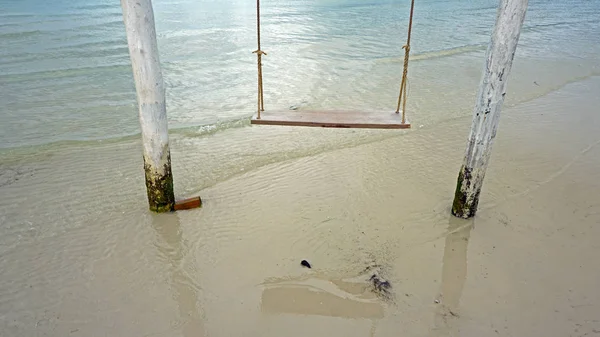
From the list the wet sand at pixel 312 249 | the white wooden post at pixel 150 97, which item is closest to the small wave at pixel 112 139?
the wet sand at pixel 312 249

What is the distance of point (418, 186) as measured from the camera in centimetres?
496

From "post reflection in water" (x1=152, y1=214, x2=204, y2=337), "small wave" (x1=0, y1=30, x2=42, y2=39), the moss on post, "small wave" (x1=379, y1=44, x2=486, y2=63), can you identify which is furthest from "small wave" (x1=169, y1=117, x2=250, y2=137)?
"small wave" (x1=0, y1=30, x2=42, y2=39)

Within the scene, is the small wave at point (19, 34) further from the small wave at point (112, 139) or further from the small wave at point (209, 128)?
the small wave at point (209, 128)

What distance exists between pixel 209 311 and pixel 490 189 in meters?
3.50

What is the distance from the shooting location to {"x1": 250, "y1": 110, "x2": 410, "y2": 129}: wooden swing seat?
14.3ft

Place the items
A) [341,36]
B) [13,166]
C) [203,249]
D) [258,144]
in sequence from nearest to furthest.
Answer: [203,249] → [13,166] → [258,144] → [341,36]

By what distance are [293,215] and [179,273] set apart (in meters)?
Answer: 1.35

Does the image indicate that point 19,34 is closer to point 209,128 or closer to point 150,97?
point 209,128

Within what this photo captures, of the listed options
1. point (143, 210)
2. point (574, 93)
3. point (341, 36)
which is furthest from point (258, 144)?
point (341, 36)

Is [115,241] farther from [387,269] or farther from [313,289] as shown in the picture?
[387,269]

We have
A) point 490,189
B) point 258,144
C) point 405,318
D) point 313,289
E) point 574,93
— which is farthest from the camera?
point 574,93

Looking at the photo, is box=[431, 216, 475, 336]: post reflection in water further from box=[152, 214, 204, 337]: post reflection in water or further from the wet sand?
box=[152, 214, 204, 337]: post reflection in water

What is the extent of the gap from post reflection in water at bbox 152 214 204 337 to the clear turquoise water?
294 cm

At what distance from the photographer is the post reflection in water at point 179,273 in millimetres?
3150
